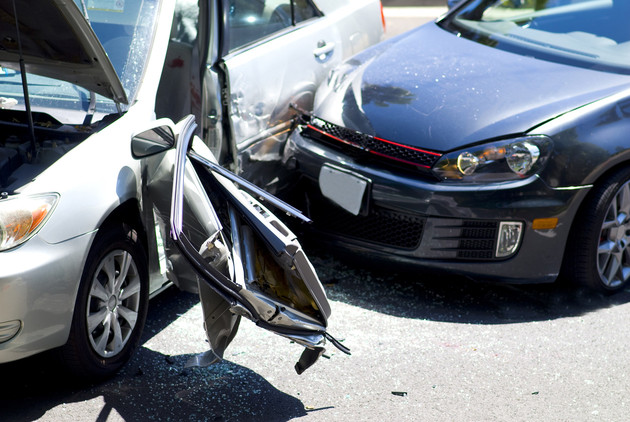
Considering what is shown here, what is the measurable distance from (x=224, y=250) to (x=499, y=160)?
1.67 metres

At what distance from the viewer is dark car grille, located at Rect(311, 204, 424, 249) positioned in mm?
4387

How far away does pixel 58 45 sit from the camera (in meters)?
3.54

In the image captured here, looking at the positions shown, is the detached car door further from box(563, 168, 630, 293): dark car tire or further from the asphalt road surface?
box(563, 168, 630, 293): dark car tire

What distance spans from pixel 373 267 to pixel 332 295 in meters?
0.39

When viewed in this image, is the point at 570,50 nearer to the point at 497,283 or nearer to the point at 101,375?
the point at 497,283

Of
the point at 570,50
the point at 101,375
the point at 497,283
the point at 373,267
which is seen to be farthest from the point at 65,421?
the point at 570,50

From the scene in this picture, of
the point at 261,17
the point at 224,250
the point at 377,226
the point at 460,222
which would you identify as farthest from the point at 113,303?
the point at 261,17

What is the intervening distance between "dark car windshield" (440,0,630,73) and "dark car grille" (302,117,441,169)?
1184 millimetres

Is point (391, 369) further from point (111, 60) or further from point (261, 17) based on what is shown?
point (261, 17)

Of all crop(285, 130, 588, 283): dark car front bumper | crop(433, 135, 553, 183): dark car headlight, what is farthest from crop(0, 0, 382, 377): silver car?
crop(433, 135, 553, 183): dark car headlight

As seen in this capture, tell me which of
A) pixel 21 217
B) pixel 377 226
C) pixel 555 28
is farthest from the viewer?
pixel 555 28

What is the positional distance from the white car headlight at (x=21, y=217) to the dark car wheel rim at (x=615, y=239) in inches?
114

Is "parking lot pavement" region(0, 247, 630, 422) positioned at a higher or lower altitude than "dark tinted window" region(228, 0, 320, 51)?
lower

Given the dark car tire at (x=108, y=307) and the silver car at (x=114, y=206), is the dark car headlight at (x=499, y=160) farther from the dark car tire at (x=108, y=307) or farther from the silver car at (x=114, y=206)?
the dark car tire at (x=108, y=307)
